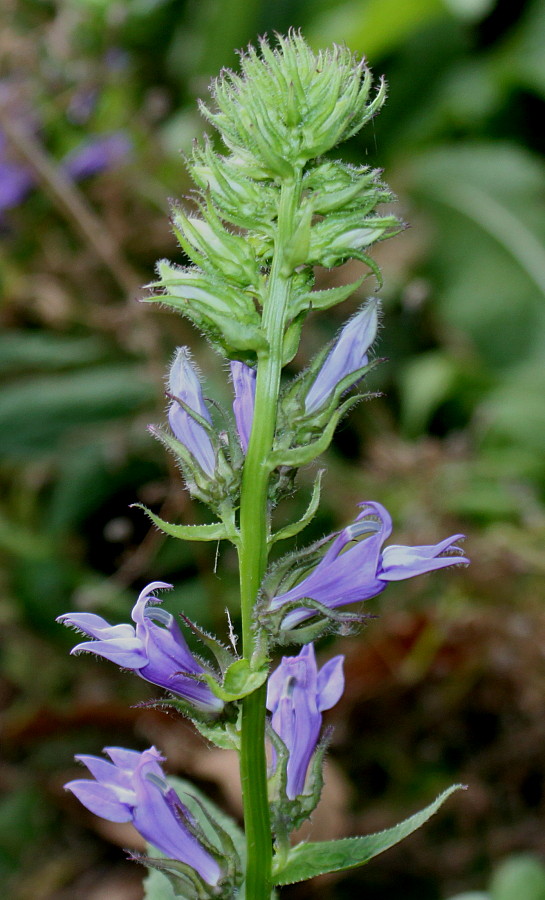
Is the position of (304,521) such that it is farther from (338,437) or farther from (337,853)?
(338,437)

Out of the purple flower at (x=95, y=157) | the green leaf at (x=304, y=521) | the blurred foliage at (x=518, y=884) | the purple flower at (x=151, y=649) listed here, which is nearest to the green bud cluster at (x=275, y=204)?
the green leaf at (x=304, y=521)

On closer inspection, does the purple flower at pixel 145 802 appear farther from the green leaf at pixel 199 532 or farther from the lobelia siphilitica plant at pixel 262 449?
the green leaf at pixel 199 532

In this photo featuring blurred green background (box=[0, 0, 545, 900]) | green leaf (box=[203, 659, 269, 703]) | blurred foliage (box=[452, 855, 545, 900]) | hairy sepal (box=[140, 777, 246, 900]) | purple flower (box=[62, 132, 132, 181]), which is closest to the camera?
green leaf (box=[203, 659, 269, 703])

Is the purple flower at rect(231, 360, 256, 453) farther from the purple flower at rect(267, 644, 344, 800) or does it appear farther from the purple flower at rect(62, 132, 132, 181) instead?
the purple flower at rect(62, 132, 132, 181)

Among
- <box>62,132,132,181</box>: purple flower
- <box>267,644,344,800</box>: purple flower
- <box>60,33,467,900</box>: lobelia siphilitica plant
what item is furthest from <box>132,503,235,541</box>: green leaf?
<box>62,132,132,181</box>: purple flower

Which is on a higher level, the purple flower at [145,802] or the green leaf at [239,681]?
the green leaf at [239,681]

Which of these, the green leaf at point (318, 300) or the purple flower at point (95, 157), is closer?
the green leaf at point (318, 300)

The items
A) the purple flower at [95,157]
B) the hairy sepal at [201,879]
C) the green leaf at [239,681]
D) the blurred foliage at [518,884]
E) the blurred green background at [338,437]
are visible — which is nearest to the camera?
the green leaf at [239,681]
